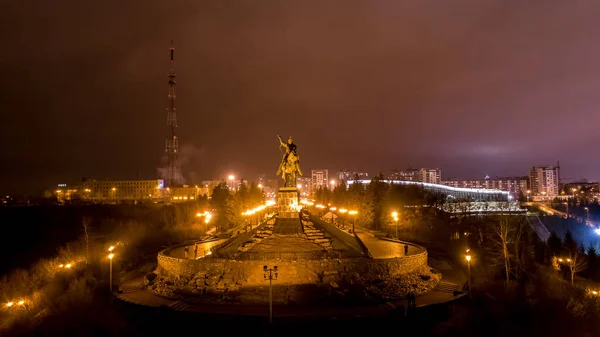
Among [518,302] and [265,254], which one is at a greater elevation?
[265,254]

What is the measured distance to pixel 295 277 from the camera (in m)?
24.8

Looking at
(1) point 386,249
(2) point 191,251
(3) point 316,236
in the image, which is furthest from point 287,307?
(2) point 191,251

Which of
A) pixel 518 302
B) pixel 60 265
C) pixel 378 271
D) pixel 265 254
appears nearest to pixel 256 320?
pixel 265 254

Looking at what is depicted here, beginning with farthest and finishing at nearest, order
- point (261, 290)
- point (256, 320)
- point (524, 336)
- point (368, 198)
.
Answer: point (368, 198) < point (261, 290) < point (256, 320) < point (524, 336)

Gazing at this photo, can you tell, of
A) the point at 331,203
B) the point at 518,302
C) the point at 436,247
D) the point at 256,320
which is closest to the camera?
the point at 256,320

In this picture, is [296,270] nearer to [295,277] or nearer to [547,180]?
[295,277]

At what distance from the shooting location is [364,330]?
19312mm

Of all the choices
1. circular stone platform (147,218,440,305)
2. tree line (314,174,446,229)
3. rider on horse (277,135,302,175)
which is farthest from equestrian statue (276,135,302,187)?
tree line (314,174,446,229)

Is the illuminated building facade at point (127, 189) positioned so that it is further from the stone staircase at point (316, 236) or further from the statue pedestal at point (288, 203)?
the stone staircase at point (316, 236)

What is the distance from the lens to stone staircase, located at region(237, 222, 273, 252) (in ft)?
91.3

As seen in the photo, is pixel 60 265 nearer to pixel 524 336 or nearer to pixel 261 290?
pixel 261 290

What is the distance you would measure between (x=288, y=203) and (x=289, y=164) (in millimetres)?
2999

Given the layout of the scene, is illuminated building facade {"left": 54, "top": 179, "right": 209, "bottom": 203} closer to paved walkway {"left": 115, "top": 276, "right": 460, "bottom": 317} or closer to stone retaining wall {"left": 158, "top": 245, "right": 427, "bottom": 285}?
stone retaining wall {"left": 158, "top": 245, "right": 427, "bottom": 285}

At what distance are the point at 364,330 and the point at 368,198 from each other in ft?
125
